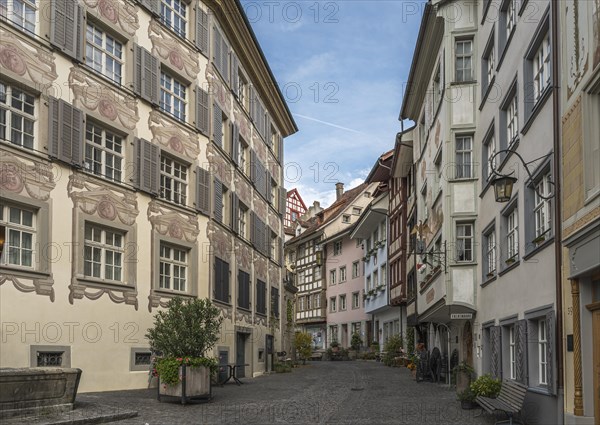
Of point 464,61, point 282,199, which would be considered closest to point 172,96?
point 464,61

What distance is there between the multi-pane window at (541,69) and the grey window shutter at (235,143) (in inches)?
574

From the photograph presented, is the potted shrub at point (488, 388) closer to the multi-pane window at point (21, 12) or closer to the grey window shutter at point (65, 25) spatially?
the grey window shutter at point (65, 25)

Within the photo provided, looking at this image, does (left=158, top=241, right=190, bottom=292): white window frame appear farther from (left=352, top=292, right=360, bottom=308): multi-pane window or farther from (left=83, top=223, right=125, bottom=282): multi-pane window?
(left=352, top=292, right=360, bottom=308): multi-pane window

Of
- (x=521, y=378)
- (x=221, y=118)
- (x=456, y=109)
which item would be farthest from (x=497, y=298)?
(x=221, y=118)

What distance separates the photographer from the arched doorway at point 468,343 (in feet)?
75.2

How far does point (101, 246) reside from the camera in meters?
18.9

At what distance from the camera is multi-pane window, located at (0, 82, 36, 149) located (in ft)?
52.5

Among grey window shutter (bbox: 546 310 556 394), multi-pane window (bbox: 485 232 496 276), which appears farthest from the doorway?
grey window shutter (bbox: 546 310 556 394)

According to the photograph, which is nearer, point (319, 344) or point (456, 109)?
point (456, 109)

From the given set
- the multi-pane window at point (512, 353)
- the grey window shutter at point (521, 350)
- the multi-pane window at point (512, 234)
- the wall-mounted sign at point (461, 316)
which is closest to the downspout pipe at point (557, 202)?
the grey window shutter at point (521, 350)

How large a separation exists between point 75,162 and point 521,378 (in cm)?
1113

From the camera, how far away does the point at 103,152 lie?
63.5 ft

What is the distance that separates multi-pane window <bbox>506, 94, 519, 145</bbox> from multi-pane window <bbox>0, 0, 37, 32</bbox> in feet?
35.9

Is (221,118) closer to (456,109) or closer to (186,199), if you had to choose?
(186,199)
